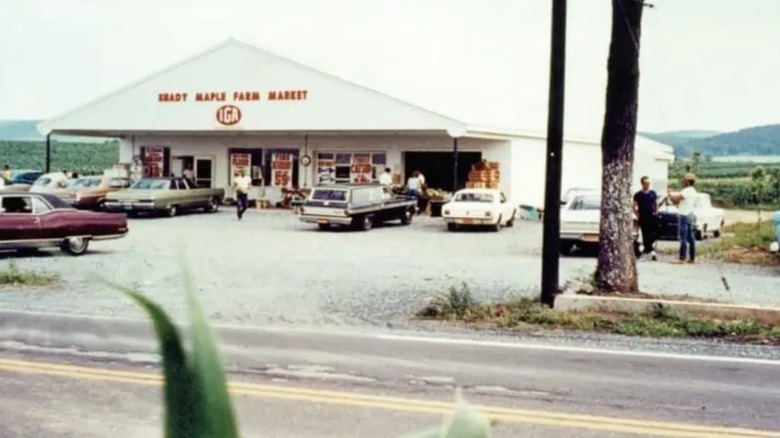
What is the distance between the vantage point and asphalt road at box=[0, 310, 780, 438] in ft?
26.2

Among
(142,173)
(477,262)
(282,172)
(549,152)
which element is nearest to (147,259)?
(477,262)

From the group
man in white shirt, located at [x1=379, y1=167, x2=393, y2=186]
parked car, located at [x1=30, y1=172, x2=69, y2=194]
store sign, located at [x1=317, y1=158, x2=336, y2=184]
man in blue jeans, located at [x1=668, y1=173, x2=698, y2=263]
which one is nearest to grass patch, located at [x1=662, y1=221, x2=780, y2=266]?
man in blue jeans, located at [x1=668, y1=173, x2=698, y2=263]

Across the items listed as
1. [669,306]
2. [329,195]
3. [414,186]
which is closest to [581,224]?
[329,195]

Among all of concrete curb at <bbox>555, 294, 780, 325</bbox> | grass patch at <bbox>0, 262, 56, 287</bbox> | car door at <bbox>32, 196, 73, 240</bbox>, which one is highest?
car door at <bbox>32, 196, 73, 240</bbox>

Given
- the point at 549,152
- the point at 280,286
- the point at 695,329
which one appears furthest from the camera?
the point at 280,286

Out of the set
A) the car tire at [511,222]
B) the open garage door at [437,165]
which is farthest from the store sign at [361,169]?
the car tire at [511,222]

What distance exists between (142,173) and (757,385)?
120ft

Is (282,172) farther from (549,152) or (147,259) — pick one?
(549,152)

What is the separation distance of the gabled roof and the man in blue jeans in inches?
562

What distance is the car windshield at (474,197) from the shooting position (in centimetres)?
3194

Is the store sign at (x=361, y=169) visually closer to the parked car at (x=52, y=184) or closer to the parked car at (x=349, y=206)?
the parked car at (x=349, y=206)

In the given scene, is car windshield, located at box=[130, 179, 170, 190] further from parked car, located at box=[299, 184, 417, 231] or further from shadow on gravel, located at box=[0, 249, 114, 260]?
shadow on gravel, located at box=[0, 249, 114, 260]

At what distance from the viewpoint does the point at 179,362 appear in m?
0.49

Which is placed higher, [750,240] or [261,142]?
[261,142]
